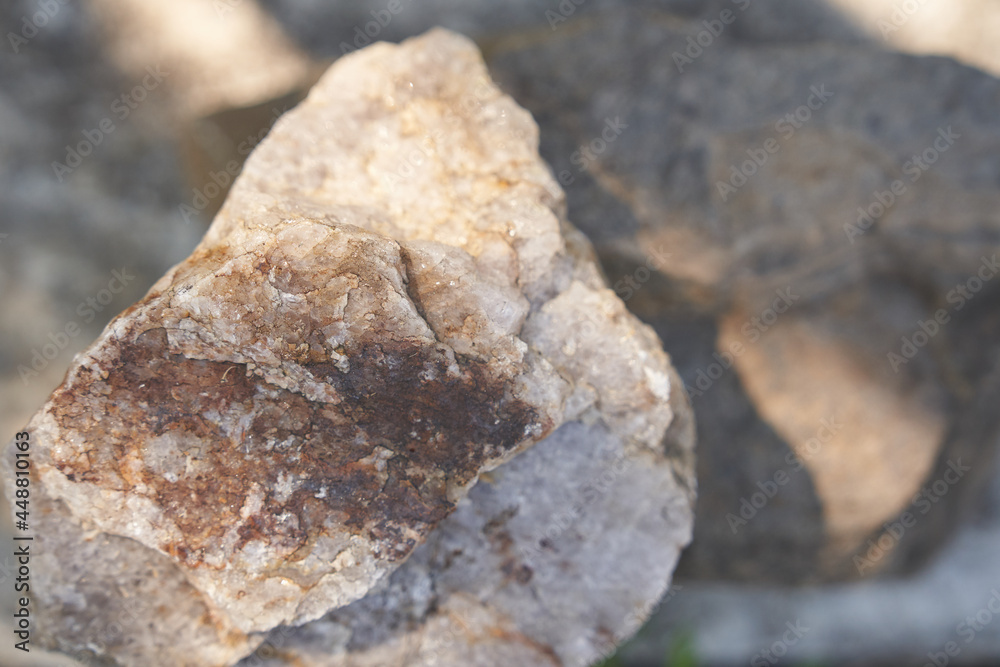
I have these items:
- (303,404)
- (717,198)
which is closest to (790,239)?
(717,198)

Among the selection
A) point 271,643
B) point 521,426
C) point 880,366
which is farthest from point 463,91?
point 880,366

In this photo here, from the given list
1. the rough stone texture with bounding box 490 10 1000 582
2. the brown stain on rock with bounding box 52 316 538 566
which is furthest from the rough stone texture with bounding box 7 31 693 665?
the rough stone texture with bounding box 490 10 1000 582

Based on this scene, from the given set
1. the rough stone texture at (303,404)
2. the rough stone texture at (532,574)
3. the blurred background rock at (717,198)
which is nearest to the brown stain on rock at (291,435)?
the rough stone texture at (303,404)

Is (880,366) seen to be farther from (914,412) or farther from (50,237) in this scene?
(50,237)

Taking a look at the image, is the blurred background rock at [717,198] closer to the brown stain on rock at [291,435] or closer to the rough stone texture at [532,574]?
the rough stone texture at [532,574]

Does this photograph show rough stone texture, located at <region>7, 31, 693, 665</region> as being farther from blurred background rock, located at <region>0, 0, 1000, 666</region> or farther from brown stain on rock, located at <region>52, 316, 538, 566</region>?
blurred background rock, located at <region>0, 0, 1000, 666</region>

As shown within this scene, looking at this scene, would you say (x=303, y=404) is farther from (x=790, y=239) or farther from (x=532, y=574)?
(x=790, y=239)
